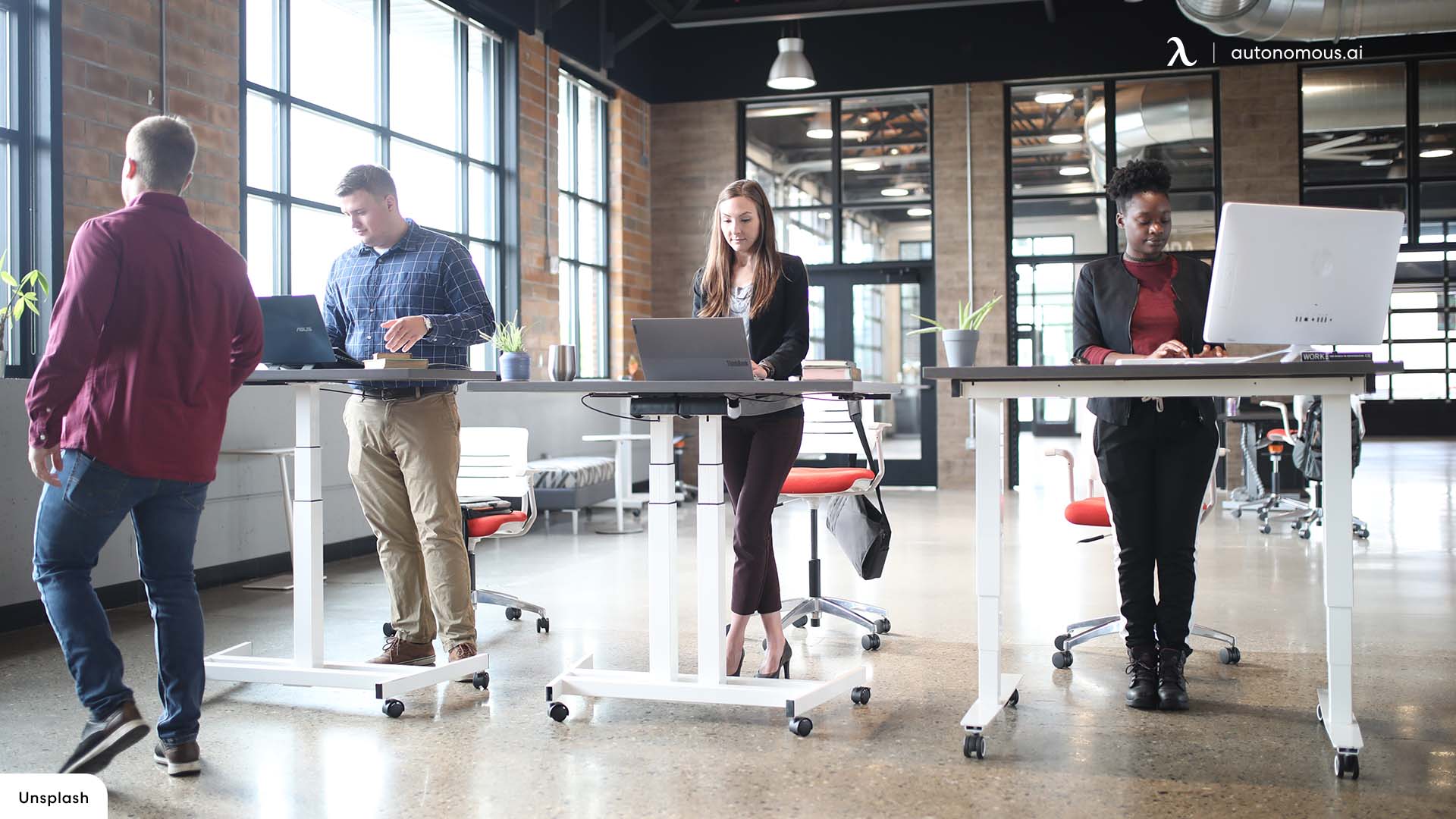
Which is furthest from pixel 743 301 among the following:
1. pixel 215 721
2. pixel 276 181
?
pixel 276 181

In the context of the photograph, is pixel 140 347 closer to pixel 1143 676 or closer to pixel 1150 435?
pixel 1150 435

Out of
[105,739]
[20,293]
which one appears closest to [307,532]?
[105,739]

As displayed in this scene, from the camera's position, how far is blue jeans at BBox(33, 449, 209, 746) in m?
2.52

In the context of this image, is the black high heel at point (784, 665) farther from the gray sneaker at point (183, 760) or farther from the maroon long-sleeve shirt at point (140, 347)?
the maroon long-sleeve shirt at point (140, 347)

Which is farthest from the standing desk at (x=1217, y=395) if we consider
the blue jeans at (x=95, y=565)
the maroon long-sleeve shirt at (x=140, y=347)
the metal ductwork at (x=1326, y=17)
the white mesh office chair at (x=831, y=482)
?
the metal ductwork at (x=1326, y=17)

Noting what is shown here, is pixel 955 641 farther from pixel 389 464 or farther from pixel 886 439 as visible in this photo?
pixel 886 439

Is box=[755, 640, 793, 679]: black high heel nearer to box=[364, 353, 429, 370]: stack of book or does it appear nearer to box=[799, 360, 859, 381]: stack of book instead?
box=[799, 360, 859, 381]: stack of book

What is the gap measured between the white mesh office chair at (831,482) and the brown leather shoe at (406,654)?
3.90ft

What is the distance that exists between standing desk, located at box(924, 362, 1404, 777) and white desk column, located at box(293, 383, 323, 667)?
5.60ft

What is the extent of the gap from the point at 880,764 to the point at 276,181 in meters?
5.20

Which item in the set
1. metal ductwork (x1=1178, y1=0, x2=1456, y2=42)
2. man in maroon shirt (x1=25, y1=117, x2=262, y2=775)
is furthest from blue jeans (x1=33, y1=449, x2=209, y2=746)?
metal ductwork (x1=1178, y1=0, x2=1456, y2=42)

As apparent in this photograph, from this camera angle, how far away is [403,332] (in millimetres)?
3258

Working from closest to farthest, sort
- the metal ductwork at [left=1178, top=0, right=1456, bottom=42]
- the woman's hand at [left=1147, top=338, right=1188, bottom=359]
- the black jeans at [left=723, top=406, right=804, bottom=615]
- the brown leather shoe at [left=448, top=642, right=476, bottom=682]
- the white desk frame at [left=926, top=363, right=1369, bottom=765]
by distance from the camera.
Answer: the white desk frame at [left=926, top=363, right=1369, bottom=765]
the woman's hand at [left=1147, top=338, right=1188, bottom=359]
the black jeans at [left=723, top=406, right=804, bottom=615]
the brown leather shoe at [left=448, top=642, right=476, bottom=682]
the metal ductwork at [left=1178, top=0, right=1456, bottom=42]

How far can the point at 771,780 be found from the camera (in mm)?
2604
